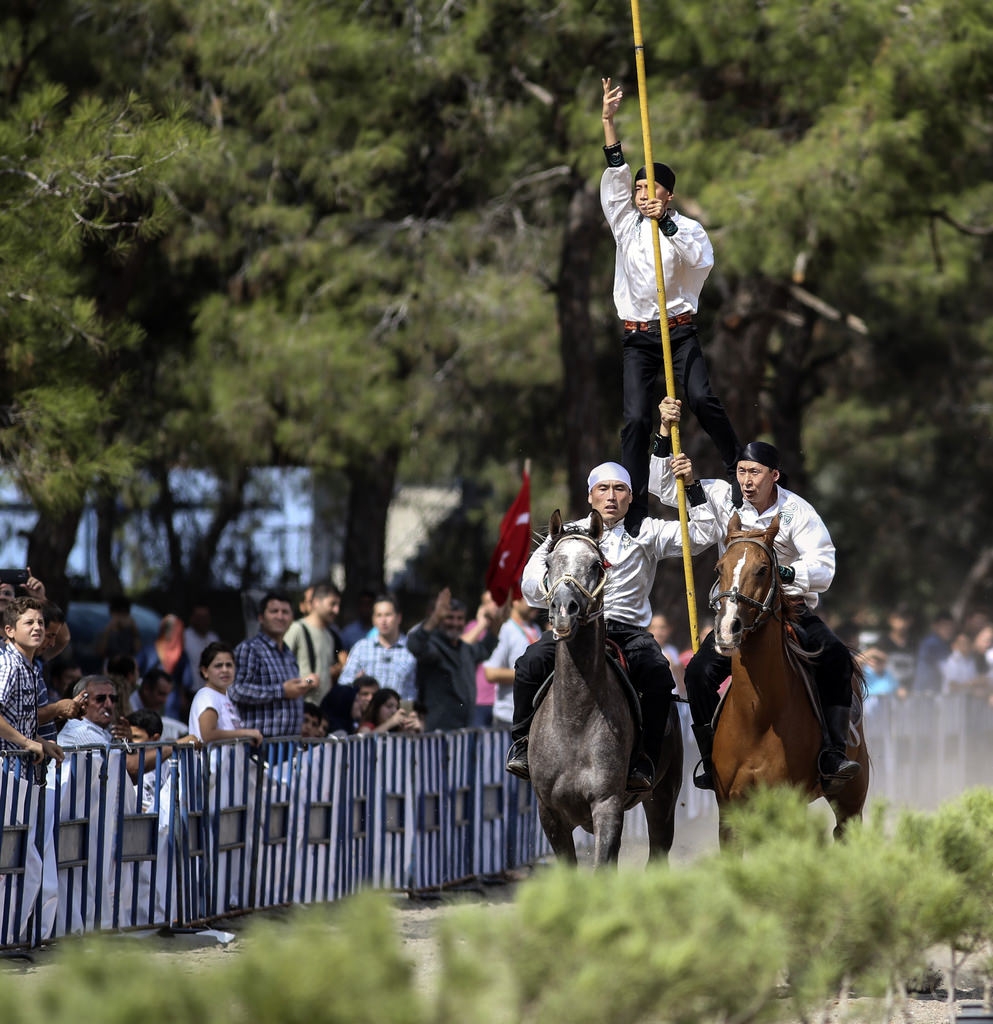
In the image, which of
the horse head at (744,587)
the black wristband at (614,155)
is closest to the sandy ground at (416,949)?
the horse head at (744,587)

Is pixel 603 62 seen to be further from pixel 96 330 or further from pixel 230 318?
pixel 96 330

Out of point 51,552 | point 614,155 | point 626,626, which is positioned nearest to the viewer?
point 626,626

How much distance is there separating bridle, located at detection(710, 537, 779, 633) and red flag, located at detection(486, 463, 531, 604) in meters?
7.36

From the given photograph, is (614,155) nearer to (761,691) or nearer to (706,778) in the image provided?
(761,691)

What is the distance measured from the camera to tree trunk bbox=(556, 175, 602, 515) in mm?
19031

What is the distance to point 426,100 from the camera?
20.5 meters

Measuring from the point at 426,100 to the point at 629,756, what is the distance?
42.7 feet

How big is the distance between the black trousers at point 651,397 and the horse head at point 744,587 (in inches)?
54.4

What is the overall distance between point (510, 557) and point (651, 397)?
5.66 metres

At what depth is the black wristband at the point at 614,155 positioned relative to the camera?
31.8 feet

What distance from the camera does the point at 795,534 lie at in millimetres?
9188

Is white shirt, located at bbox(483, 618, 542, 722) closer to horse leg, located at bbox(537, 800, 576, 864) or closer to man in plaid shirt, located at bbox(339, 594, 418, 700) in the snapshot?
man in plaid shirt, located at bbox(339, 594, 418, 700)

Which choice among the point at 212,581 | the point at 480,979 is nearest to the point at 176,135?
the point at 480,979

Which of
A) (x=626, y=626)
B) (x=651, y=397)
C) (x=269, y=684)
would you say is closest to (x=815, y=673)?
(x=626, y=626)
